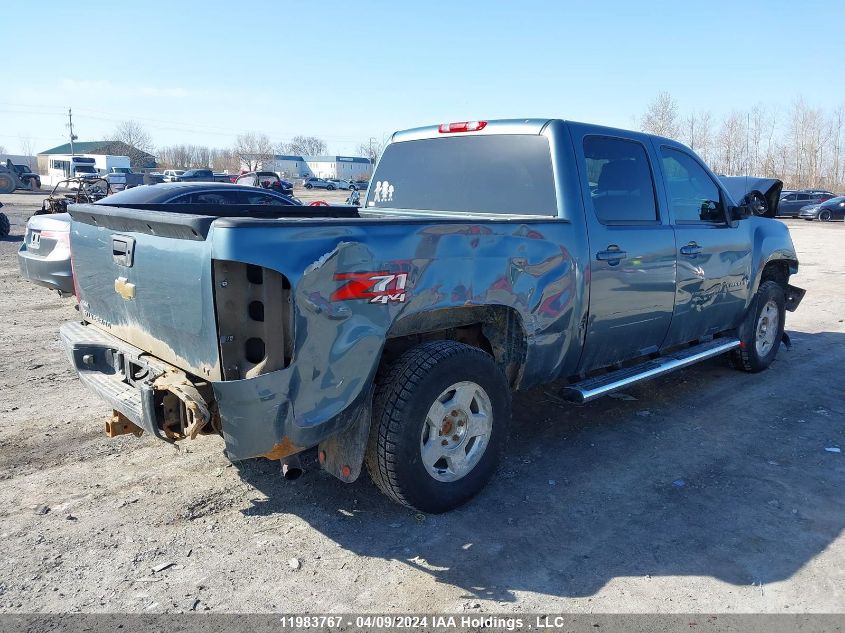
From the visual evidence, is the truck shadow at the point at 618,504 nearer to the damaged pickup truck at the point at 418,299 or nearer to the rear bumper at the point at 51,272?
the damaged pickup truck at the point at 418,299

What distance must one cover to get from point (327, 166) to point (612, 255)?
12160 cm

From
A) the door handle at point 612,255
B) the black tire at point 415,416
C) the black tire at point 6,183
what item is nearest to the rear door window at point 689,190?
the door handle at point 612,255

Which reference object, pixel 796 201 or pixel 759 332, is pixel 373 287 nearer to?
pixel 759 332

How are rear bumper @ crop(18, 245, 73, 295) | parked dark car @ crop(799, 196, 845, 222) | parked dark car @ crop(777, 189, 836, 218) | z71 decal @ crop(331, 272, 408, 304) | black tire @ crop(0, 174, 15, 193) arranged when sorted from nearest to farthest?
1. z71 decal @ crop(331, 272, 408, 304)
2. rear bumper @ crop(18, 245, 73, 295)
3. parked dark car @ crop(799, 196, 845, 222)
4. parked dark car @ crop(777, 189, 836, 218)
5. black tire @ crop(0, 174, 15, 193)

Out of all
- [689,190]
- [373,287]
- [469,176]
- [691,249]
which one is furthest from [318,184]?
[373,287]

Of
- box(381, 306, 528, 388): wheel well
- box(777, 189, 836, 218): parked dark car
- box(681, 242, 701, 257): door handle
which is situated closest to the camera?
box(381, 306, 528, 388): wheel well

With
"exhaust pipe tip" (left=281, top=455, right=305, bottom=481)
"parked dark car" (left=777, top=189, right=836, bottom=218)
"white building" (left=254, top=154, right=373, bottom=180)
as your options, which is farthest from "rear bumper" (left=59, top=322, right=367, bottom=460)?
"white building" (left=254, top=154, right=373, bottom=180)

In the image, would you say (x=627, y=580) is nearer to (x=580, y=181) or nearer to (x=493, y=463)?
(x=493, y=463)

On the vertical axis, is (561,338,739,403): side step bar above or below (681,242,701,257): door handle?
below

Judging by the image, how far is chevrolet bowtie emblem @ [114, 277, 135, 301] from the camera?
3422 mm

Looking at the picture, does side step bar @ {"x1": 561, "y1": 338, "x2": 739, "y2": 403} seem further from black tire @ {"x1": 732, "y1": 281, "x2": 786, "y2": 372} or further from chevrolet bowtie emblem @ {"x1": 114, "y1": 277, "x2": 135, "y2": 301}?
chevrolet bowtie emblem @ {"x1": 114, "y1": 277, "x2": 135, "y2": 301}

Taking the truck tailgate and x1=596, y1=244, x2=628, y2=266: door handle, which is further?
x1=596, y1=244, x2=628, y2=266: door handle

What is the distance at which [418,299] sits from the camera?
10.9ft

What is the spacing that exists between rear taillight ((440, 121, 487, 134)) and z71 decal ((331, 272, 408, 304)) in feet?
6.57
